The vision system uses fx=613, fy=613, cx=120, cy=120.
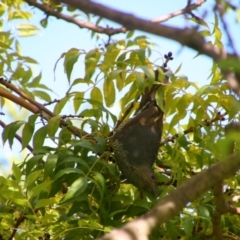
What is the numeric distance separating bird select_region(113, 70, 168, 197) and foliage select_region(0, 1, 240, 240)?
0.05 metres

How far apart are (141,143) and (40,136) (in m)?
0.69

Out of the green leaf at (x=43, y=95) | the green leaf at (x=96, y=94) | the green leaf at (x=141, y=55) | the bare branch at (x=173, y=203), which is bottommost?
the green leaf at (x=43, y=95)

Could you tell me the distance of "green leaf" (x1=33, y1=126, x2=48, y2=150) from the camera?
Answer: 2.83 metres

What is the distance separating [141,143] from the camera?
336 centimetres

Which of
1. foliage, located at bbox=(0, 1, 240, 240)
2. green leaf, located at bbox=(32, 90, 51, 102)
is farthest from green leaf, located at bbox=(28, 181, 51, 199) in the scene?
green leaf, located at bbox=(32, 90, 51, 102)

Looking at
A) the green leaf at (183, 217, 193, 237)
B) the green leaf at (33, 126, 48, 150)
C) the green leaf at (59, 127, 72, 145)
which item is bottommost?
the green leaf at (183, 217, 193, 237)

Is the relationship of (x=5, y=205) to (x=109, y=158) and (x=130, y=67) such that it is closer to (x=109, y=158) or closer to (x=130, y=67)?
(x=109, y=158)

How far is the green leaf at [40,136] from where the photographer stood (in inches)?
112

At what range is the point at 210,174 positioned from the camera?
1.49m


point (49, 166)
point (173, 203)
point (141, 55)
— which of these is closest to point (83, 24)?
point (141, 55)

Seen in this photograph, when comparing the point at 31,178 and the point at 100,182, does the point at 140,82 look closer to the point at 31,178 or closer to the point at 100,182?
the point at 100,182

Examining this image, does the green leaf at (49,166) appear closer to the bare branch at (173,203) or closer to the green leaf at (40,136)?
the green leaf at (40,136)

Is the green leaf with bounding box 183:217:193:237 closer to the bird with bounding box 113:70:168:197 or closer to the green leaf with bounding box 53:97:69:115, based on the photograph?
the bird with bounding box 113:70:168:197

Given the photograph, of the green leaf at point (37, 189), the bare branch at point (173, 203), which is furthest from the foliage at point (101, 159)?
the bare branch at point (173, 203)
